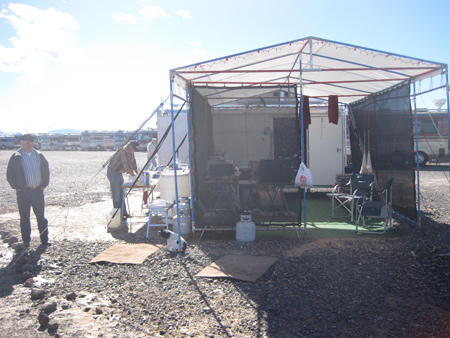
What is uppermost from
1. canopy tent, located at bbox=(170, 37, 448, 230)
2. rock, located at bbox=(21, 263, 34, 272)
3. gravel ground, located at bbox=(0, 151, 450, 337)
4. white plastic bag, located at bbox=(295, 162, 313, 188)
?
canopy tent, located at bbox=(170, 37, 448, 230)

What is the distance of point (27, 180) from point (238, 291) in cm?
344

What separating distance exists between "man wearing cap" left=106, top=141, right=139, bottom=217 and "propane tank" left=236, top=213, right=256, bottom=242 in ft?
7.72

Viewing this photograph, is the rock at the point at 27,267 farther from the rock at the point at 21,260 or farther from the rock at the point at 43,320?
the rock at the point at 43,320

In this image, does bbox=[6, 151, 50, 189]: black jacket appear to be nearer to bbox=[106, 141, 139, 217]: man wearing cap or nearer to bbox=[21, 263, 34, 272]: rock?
bbox=[21, 263, 34, 272]: rock

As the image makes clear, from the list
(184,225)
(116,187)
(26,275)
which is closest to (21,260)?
(26,275)

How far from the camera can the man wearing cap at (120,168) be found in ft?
21.4

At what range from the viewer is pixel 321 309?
126 inches

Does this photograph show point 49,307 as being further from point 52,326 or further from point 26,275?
point 26,275

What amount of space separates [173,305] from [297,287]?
124 centimetres

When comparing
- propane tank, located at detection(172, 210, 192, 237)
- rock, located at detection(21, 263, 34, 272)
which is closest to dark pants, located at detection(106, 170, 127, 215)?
propane tank, located at detection(172, 210, 192, 237)

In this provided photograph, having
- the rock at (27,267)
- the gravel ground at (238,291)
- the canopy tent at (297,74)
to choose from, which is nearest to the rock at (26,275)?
the gravel ground at (238,291)

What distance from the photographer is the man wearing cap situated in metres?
6.53

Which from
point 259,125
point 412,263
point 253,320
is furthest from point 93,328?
point 259,125

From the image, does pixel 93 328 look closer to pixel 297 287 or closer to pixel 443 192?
pixel 297 287
